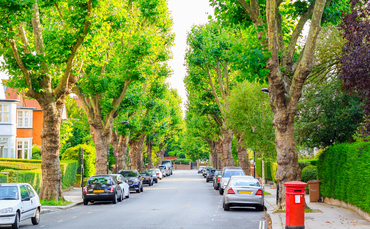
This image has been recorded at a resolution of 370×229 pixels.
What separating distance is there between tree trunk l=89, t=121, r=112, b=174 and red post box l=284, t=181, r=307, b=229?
2061 cm

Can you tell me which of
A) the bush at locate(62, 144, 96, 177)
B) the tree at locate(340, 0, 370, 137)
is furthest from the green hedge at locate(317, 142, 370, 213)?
the bush at locate(62, 144, 96, 177)

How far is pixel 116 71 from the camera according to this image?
30531 mm

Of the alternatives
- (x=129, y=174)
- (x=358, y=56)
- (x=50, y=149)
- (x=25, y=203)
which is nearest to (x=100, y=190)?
(x=50, y=149)

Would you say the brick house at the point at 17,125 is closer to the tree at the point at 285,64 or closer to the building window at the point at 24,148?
the building window at the point at 24,148

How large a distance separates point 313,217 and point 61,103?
1384cm

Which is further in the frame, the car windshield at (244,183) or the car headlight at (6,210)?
the car windshield at (244,183)

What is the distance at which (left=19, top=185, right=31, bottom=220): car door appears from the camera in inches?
561

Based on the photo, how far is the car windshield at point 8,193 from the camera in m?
14.4

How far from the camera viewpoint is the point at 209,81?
41.3 metres

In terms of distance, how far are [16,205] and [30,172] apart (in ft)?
40.2

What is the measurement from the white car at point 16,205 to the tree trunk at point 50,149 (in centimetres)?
605

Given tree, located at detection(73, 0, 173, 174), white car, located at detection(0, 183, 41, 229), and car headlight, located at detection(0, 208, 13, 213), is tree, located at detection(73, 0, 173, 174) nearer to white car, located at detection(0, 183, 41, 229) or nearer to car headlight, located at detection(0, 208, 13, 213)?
white car, located at detection(0, 183, 41, 229)

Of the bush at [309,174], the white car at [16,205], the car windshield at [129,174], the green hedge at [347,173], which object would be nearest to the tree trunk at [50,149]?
the white car at [16,205]

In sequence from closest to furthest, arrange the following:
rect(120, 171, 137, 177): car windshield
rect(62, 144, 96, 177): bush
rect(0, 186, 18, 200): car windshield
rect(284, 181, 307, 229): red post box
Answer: rect(284, 181, 307, 229): red post box < rect(0, 186, 18, 200): car windshield < rect(120, 171, 137, 177): car windshield < rect(62, 144, 96, 177): bush
